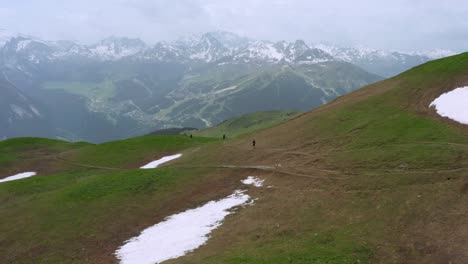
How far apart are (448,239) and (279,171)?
24.8m

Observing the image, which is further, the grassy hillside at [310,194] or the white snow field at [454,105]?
the white snow field at [454,105]

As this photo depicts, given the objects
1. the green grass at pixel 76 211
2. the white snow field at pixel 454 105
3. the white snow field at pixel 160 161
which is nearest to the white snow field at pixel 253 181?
the green grass at pixel 76 211

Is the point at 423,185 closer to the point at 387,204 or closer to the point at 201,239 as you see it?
the point at 387,204

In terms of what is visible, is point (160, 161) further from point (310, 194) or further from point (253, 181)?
point (310, 194)

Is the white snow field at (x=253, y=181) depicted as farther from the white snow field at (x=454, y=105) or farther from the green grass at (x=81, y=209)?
the white snow field at (x=454, y=105)

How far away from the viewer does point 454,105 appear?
2295 inches

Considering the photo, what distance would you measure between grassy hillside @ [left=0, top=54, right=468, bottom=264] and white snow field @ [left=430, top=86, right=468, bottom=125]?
1.59 m

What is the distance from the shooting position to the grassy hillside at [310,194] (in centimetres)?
3042

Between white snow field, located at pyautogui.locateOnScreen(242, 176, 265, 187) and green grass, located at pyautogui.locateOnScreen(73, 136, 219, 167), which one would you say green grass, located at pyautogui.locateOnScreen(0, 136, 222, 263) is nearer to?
white snow field, located at pyautogui.locateOnScreen(242, 176, 265, 187)

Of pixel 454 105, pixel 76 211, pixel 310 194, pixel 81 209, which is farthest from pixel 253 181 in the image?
pixel 454 105

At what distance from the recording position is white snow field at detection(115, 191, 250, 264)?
35.9 meters

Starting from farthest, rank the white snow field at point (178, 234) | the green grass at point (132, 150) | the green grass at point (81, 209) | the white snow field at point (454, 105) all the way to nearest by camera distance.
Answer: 1. the green grass at point (132, 150)
2. the white snow field at point (454, 105)
3. the green grass at point (81, 209)
4. the white snow field at point (178, 234)

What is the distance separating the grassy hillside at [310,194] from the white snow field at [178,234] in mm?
1554

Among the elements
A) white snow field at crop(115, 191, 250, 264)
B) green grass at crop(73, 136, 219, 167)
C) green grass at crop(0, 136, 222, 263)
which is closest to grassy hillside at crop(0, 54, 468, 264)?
green grass at crop(0, 136, 222, 263)
